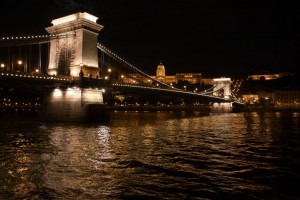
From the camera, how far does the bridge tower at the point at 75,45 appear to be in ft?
113

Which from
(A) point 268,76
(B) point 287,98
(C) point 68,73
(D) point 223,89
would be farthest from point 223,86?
(A) point 268,76

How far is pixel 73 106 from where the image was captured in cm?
3189

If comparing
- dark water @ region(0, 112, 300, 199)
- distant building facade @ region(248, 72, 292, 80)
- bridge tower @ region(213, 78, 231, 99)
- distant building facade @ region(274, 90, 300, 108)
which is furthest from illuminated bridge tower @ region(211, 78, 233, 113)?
distant building facade @ region(248, 72, 292, 80)

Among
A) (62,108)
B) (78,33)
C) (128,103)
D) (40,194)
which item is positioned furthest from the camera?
(128,103)

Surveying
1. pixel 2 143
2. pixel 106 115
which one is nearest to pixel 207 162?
pixel 2 143

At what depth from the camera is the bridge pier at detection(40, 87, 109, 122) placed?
103ft

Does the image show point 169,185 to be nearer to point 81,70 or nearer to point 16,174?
point 16,174

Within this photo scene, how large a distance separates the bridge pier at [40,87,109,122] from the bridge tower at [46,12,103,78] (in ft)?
7.91

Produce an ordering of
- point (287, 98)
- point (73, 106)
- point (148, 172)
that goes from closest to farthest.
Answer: point (148, 172)
point (73, 106)
point (287, 98)

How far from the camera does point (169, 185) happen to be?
29.1ft

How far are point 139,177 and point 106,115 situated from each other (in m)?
24.5

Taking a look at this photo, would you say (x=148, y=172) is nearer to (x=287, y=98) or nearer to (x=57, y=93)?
(x=57, y=93)

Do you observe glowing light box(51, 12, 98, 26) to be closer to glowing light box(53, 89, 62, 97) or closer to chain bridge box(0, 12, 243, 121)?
chain bridge box(0, 12, 243, 121)

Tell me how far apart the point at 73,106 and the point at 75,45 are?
7.15m
